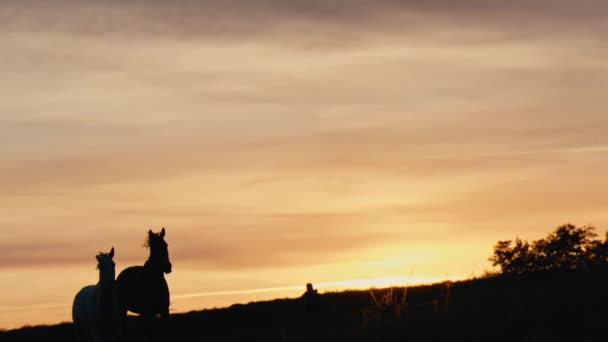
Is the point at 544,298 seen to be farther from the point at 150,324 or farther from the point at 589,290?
the point at 150,324

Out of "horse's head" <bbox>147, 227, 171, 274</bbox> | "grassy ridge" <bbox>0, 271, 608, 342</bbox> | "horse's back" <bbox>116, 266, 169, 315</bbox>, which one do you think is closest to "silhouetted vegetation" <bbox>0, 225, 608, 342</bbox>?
"grassy ridge" <bbox>0, 271, 608, 342</bbox>

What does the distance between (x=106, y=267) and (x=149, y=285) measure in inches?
52.1

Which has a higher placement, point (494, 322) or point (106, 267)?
point (106, 267)

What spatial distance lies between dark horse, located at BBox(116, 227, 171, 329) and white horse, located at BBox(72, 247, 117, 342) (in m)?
0.32

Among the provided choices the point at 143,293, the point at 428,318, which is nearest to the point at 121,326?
the point at 143,293

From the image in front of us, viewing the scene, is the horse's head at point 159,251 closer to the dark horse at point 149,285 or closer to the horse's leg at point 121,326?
the dark horse at point 149,285

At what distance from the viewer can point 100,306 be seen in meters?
30.3

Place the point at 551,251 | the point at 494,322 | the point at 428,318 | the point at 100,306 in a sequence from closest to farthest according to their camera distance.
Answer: the point at 494,322 < the point at 428,318 < the point at 100,306 < the point at 551,251

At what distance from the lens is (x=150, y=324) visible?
31.8m

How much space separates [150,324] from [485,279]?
22233mm

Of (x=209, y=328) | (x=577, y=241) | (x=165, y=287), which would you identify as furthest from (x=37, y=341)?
(x=577, y=241)

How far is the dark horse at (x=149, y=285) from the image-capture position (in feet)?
97.5

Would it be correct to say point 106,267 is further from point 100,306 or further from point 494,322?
point 494,322

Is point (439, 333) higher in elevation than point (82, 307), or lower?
lower
